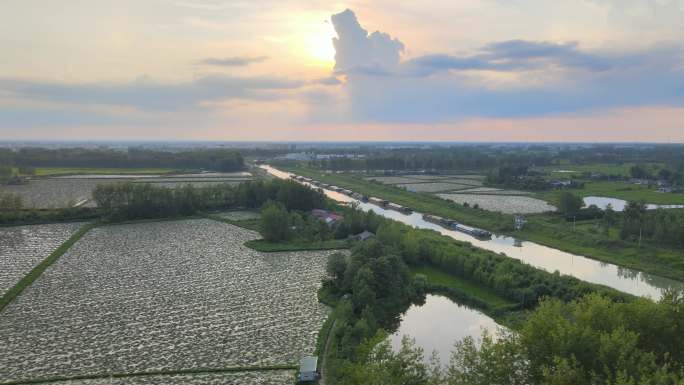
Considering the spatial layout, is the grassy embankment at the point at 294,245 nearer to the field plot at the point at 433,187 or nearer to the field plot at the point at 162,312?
the field plot at the point at 162,312

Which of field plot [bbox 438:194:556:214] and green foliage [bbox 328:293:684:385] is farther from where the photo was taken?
field plot [bbox 438:194:556:214]

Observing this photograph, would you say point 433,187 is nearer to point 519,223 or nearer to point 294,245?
point 519,223

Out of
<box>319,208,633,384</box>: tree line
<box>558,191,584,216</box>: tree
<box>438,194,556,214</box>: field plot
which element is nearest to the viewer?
<box>319,208,633,384</box>: tree line

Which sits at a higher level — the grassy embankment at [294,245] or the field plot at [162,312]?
the grassy embankment at [294,245]

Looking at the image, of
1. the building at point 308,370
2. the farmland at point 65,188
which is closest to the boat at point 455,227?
the building at point 308,370

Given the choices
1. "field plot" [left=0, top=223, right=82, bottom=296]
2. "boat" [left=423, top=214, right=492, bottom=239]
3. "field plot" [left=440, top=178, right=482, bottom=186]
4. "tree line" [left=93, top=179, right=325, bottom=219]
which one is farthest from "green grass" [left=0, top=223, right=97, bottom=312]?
"field plot" [left=440, top=178, right=482, bottom=186]

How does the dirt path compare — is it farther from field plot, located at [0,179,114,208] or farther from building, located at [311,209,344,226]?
field plot, located at [0,179,114,208]
